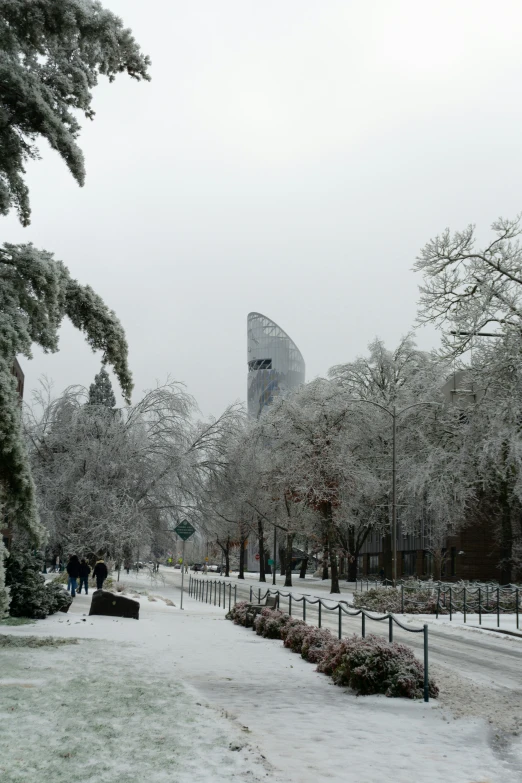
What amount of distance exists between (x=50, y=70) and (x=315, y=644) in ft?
36.1

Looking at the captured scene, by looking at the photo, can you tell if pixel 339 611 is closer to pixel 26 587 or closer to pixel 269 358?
pixel 26 587

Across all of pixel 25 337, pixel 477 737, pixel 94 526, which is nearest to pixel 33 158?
pixel 25 337

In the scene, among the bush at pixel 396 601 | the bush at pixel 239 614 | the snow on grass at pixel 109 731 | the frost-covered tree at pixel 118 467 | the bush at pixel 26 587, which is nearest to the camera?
the snow on grass at pixel 109 731

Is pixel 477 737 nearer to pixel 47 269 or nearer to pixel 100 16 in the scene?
pixel 47 269

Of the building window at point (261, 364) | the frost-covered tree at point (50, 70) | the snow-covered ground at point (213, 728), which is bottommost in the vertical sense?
the snow-covered ground at point (213, 728)

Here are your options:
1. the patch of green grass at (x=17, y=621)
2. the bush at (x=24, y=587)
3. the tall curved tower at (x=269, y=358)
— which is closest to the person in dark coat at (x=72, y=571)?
the bush at (x=24, y=587)

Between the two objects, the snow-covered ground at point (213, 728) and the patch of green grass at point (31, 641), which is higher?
the snow-covered ground at point (213, 728)

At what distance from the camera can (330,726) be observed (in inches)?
311

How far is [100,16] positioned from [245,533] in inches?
2232

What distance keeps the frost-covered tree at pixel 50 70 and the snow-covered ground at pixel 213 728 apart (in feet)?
24.7

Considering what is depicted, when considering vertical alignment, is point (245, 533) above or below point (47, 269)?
below

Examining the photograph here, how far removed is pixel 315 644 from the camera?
13.4 m

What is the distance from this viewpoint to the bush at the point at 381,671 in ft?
32.1

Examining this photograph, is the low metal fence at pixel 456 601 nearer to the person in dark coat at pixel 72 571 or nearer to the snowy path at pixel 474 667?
the snowy path at pixel 474 667
